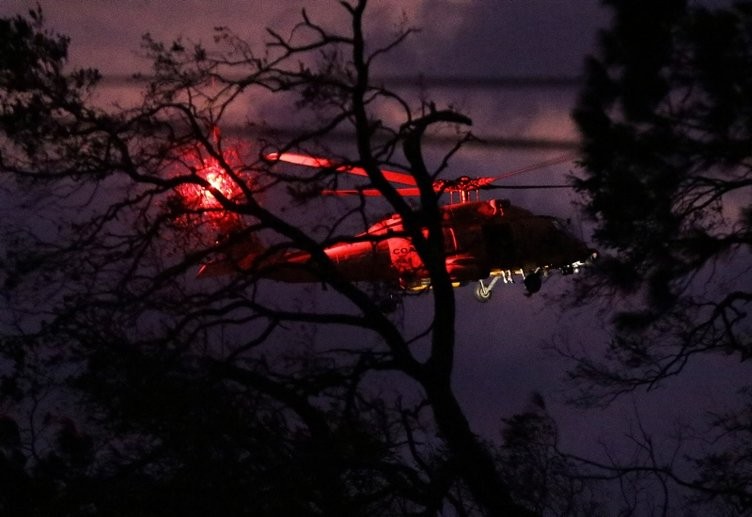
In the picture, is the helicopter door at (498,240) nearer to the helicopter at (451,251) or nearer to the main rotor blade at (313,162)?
the helicopter at (451,251)

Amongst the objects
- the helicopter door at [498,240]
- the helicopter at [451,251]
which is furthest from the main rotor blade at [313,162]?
the helicopter door at [498,240]

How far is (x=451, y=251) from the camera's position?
508 inches

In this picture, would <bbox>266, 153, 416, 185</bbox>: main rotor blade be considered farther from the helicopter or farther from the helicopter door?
the helicopter door

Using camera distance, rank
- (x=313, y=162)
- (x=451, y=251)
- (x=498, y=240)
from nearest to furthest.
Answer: (x=313, y=162), (x=451, y=251), (x=498, y=240)

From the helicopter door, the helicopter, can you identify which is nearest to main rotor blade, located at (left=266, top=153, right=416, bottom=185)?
the helicopter

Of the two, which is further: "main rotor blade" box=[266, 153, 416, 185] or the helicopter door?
the helicopter door

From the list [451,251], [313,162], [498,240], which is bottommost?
[313,162]

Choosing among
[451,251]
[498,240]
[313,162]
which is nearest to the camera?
[313,162]

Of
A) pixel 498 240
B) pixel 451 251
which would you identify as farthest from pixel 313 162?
pixel 498 240

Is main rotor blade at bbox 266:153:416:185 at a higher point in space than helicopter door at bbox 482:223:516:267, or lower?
lower

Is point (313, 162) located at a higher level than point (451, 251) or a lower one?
lower

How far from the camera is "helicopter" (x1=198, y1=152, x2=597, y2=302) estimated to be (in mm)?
10797

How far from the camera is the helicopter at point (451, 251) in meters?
10.8

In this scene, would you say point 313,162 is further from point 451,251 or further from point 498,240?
point 498,240
